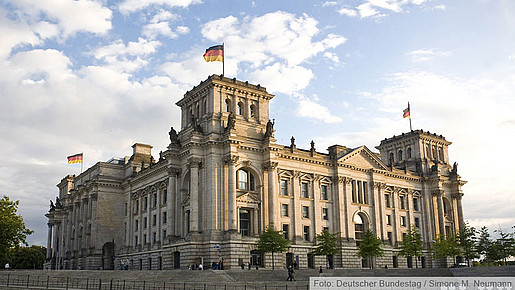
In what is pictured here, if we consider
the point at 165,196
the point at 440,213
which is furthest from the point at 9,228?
the point at 440,213

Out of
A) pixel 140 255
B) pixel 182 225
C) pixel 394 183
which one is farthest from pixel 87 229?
pixel 394 183

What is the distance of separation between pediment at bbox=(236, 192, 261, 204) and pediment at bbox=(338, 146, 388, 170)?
56.2 ft

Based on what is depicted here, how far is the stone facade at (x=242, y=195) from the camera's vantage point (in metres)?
66.1

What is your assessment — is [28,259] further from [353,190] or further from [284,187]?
[353,190]

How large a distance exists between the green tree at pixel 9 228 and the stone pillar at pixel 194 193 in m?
28.4

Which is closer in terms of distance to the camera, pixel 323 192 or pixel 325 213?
pixel 325 213

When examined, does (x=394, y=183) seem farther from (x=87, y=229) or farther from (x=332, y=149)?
(x=87, y=229)

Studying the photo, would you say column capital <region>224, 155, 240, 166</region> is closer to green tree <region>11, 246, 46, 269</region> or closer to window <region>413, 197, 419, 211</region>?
window <region>413, 197, 419, 211</region>

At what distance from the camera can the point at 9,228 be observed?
7475 centimetres

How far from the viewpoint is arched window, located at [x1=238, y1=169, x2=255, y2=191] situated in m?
69.1

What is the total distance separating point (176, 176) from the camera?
7125 cm

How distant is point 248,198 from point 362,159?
77.3 feet

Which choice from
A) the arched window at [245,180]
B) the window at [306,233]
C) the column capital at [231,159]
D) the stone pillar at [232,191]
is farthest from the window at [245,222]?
the window at [306,233]

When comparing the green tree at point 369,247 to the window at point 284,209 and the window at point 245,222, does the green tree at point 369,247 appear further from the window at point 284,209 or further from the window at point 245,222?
the window at point 245,222
